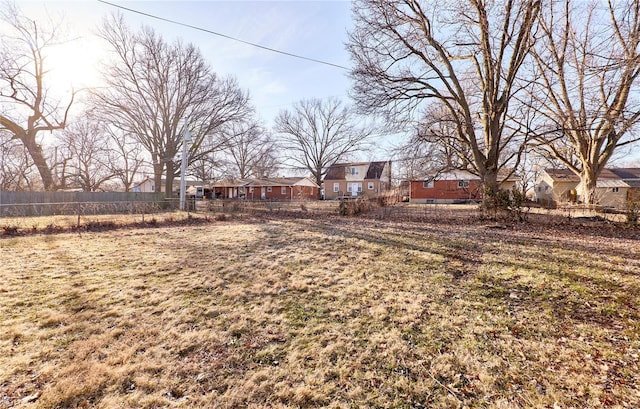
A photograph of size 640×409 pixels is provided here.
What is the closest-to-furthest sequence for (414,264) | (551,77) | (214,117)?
(414,264) < (551,77) < (214,117)

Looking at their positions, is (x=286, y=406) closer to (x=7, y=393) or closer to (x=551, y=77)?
(x=7, y=393)

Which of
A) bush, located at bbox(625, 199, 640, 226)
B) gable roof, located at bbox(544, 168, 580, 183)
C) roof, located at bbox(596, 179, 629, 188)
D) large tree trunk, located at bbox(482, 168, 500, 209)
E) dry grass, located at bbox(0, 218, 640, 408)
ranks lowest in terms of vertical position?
dry grass, located at bbox(0, 218, 640, 408)

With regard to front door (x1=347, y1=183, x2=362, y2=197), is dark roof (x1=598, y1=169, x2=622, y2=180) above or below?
above

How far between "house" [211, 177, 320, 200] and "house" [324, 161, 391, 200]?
9.22 feet

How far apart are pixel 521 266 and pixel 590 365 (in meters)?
3.17

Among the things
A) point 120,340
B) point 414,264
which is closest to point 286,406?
point 120,340

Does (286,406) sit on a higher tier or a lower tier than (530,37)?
lower

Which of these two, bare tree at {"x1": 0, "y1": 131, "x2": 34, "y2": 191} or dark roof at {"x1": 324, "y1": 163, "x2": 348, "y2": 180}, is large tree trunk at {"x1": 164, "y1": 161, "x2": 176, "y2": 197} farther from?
dark roof at {"x1": 324, "y1": 163, "x2": 348, "y2": 180}

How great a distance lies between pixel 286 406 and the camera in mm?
2189

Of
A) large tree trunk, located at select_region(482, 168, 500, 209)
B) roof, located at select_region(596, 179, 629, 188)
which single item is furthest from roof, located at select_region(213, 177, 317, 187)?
roof, located at select_region(596, 179, 629, 188)

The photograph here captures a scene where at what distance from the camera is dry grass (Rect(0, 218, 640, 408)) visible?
7.61ft

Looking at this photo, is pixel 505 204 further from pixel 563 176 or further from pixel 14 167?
pixel 14 167

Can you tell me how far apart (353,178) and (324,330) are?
36.4 metres

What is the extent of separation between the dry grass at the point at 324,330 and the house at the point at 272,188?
32.6 meters
